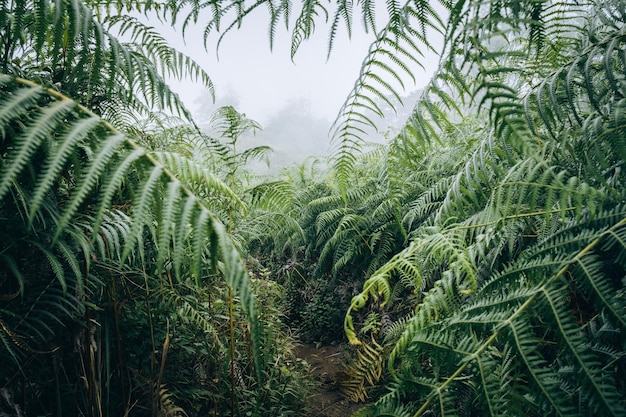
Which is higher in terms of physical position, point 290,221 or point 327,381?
point 290,221

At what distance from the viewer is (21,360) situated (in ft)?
3.65

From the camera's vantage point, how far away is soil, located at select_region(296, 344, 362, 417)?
2084mm

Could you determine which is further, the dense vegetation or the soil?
the soil

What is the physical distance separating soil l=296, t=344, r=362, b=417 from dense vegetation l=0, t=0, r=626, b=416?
16 centimetres

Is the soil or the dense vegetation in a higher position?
the dense vegetation

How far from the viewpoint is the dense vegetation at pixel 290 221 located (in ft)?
2.03

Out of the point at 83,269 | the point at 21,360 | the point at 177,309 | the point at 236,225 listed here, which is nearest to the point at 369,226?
the point at 236,225

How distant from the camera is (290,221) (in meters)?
1.70

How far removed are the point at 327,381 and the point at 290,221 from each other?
1.40 metres

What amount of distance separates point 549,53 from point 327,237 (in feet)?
7.36

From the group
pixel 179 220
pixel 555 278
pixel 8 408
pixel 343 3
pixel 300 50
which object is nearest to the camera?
pixel 179 220

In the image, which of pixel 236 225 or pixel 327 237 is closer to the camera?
pixel 236 225

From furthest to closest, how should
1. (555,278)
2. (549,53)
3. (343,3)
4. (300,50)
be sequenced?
(549,53) → (300,50) → (343,3) → (555,278)

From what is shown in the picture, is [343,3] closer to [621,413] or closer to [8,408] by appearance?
[621,413]
